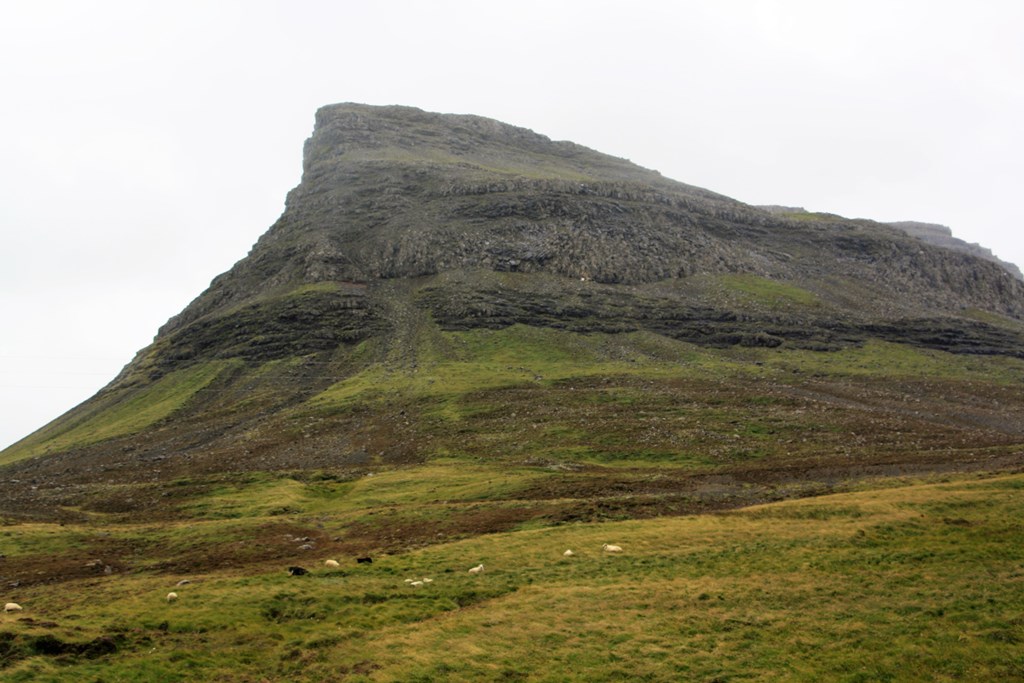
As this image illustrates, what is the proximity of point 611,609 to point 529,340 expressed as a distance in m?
104

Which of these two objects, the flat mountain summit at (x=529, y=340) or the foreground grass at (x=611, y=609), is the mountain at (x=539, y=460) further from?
the flat mountain summit at (x=529, y=340)

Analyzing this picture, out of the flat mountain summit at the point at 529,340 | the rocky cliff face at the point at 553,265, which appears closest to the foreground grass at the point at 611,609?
the flat mountain summit at the point at 529,340

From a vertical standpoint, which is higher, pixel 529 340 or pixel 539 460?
pixel 529 340

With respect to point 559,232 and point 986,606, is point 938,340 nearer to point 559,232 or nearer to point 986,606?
point 559,232

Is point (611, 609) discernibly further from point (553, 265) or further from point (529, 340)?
point (553, 265)

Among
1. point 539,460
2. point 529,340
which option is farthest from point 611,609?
point 529,340

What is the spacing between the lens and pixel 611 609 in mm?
34281

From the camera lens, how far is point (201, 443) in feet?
324

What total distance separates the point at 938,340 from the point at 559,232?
277 ft

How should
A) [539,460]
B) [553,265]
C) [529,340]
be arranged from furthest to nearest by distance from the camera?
[553,265]
[529,340]
[539,460]

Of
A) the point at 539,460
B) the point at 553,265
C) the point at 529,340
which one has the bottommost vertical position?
the point at 539,460

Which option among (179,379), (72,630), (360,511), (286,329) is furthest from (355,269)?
(72,630)

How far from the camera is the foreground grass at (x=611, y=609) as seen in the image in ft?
92.6

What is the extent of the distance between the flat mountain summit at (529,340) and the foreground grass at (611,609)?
20.0 m
